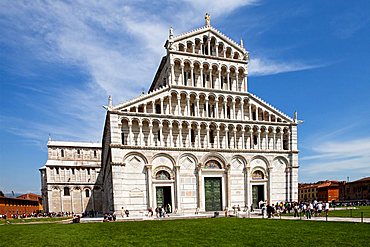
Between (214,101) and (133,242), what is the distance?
23.0 m

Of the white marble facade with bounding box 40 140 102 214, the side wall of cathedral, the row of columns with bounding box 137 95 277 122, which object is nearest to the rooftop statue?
the row of columns with bounding box 137 95 277 122

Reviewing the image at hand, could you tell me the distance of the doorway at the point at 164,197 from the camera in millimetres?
30234

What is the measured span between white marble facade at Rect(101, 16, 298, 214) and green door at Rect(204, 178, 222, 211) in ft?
0.37

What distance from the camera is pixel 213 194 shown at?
32.4 meters

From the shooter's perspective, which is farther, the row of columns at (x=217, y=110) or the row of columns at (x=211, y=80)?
the row of columns at (x=211, y=80)

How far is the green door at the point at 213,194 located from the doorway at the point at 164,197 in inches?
170

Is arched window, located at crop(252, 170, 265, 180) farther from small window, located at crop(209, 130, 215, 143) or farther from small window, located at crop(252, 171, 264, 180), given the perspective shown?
small window, located at crop(209, 130, 215, 143)

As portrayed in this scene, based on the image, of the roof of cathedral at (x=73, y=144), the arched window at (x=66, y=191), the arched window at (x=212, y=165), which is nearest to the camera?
the arched window at (x=212, y=165)

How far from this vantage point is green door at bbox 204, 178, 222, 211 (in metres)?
32.1

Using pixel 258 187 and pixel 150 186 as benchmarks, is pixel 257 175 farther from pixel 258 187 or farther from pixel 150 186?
pixel 150 186

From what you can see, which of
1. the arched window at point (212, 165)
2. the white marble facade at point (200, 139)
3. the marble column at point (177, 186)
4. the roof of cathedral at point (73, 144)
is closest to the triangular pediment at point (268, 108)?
the white marble facade at point (200, 139)

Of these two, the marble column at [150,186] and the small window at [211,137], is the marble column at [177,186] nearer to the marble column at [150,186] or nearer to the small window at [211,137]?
the marble column at [150,186]

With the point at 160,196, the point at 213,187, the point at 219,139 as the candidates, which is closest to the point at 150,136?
the point at 160,196

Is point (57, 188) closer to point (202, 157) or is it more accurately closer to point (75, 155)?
point (75, 155)
